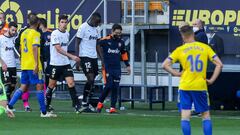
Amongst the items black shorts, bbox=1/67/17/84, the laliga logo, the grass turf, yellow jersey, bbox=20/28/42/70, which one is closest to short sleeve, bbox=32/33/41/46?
yellow jersey, bbox=20/28/42/70

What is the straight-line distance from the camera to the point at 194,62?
14.9 m

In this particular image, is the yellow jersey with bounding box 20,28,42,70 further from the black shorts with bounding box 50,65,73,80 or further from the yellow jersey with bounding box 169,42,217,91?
the yellow jersey with bounding box 169,42,217,91

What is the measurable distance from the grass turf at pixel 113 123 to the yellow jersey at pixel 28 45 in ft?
3.64

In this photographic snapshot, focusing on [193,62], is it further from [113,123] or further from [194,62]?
[113,123]

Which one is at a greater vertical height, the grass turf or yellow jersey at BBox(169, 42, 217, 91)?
yellow jersey at BBox(169, 42, 217, 91)

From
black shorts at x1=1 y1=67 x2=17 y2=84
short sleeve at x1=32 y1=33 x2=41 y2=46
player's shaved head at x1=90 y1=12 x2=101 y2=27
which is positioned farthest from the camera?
black shorts at x1=1 y1=67 x2=17 y2=84

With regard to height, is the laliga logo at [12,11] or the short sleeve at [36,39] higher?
the laliga logo at [12,11]

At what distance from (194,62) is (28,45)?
20.6 feet

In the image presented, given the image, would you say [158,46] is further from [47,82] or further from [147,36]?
[47,82]

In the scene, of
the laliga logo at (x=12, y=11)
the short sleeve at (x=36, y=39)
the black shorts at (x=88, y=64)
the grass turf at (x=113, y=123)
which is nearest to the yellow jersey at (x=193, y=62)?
the grass turf at (x=113, y=123)

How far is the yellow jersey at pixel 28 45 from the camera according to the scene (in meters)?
20.1

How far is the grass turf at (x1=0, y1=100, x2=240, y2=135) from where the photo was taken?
55.9ft

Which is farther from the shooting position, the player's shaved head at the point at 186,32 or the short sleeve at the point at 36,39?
the short sleeve at the point at 36,39

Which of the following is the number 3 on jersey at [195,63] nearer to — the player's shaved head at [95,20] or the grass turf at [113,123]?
the grass turf at [113,123]
